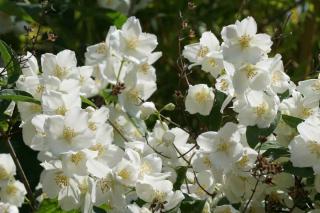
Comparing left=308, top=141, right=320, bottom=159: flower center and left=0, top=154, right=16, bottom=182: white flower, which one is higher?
left=308, top=141, right=320, bottom=159: flower center

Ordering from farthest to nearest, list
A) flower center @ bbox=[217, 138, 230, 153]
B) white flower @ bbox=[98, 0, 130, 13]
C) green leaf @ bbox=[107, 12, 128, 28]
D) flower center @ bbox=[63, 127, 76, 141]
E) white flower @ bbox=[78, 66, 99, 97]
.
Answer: white flower @ bbox=[98, 0, 130, 13] → green leaf @ bbox=[107, 12, 128, 28] → white flower @ bbox=[78, 66, 99, 97] → flower center @ bbox=[217, 138, 230, 153] → flower center @ bbox=[63, 127, 76, 141]

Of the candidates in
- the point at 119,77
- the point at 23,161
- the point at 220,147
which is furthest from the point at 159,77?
the point at 220,147

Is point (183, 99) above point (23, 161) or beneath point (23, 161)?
above

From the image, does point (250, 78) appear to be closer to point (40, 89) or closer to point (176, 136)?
point (176, 136)

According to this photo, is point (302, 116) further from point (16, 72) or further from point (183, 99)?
point (16, 72)

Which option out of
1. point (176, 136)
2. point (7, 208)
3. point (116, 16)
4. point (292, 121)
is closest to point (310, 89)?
point (292, 121)

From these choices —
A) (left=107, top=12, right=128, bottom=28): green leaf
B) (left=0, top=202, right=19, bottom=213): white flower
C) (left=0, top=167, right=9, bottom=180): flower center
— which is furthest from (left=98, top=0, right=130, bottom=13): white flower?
(left=0, top=202, right=19, bottom=213): white flower

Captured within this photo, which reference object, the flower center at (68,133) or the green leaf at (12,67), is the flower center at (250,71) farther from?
the green leaf at (12,67)

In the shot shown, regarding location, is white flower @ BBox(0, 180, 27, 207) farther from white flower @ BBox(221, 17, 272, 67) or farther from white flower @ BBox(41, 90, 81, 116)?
white flower @ BBox(221, 17, 272, 67)
